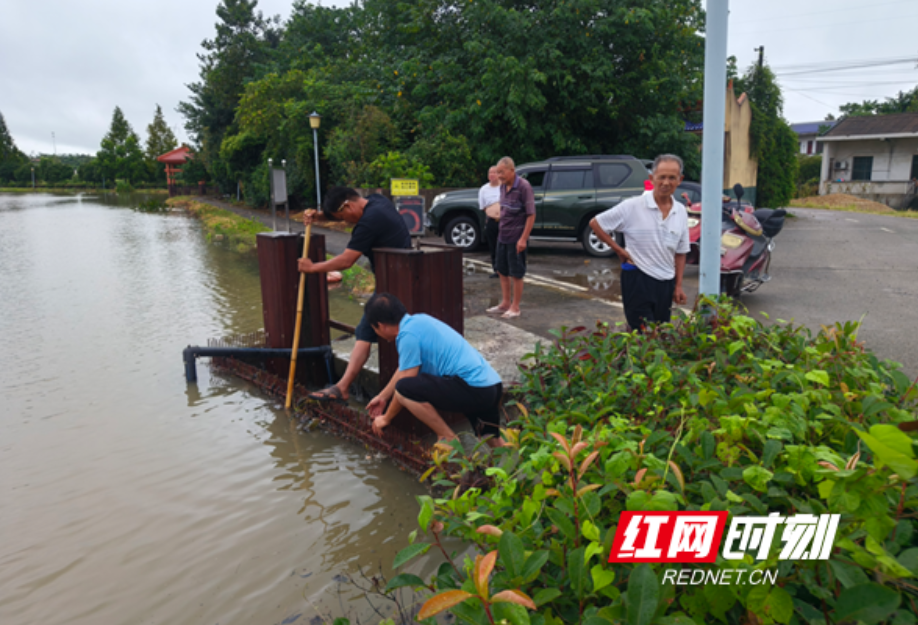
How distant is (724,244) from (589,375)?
5.65 metres

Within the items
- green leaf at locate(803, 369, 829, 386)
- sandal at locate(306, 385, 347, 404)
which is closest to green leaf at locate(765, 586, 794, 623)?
green leaf at locate(803, 369, 829, 386)

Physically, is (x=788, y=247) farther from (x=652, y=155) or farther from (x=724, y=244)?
(x=724, y=244)

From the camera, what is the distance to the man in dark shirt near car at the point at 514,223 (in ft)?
23.0

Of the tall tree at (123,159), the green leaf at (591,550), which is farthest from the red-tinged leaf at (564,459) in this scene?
the tall tree at (123,159)

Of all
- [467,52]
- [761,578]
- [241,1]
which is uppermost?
[241,1]

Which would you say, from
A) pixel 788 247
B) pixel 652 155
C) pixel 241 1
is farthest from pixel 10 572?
pixel 241 1

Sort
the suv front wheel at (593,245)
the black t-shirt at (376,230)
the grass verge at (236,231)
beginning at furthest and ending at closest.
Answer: the grass verge at (236,231)
the suv front wheel at (593,245)
the black t-shirt at (376,230)

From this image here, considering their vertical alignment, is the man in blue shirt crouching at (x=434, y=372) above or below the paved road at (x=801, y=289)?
above

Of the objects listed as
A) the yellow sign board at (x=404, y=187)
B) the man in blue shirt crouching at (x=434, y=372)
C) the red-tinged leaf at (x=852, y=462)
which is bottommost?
the man in blue shirt crouching at (x=434, y=372)

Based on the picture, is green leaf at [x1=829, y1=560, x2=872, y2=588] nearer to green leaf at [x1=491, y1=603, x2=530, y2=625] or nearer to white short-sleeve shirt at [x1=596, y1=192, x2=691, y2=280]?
green leaf at [x1=491, y1=603, x2=530, y2=625]

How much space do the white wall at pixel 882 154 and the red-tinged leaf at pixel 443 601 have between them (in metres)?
38.2

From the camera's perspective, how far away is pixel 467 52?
17375 millimetres

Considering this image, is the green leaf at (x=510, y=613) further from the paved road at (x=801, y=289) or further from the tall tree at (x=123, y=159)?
the tall tree at (x=123, y=159)

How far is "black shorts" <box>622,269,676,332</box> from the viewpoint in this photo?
4.48 metres
